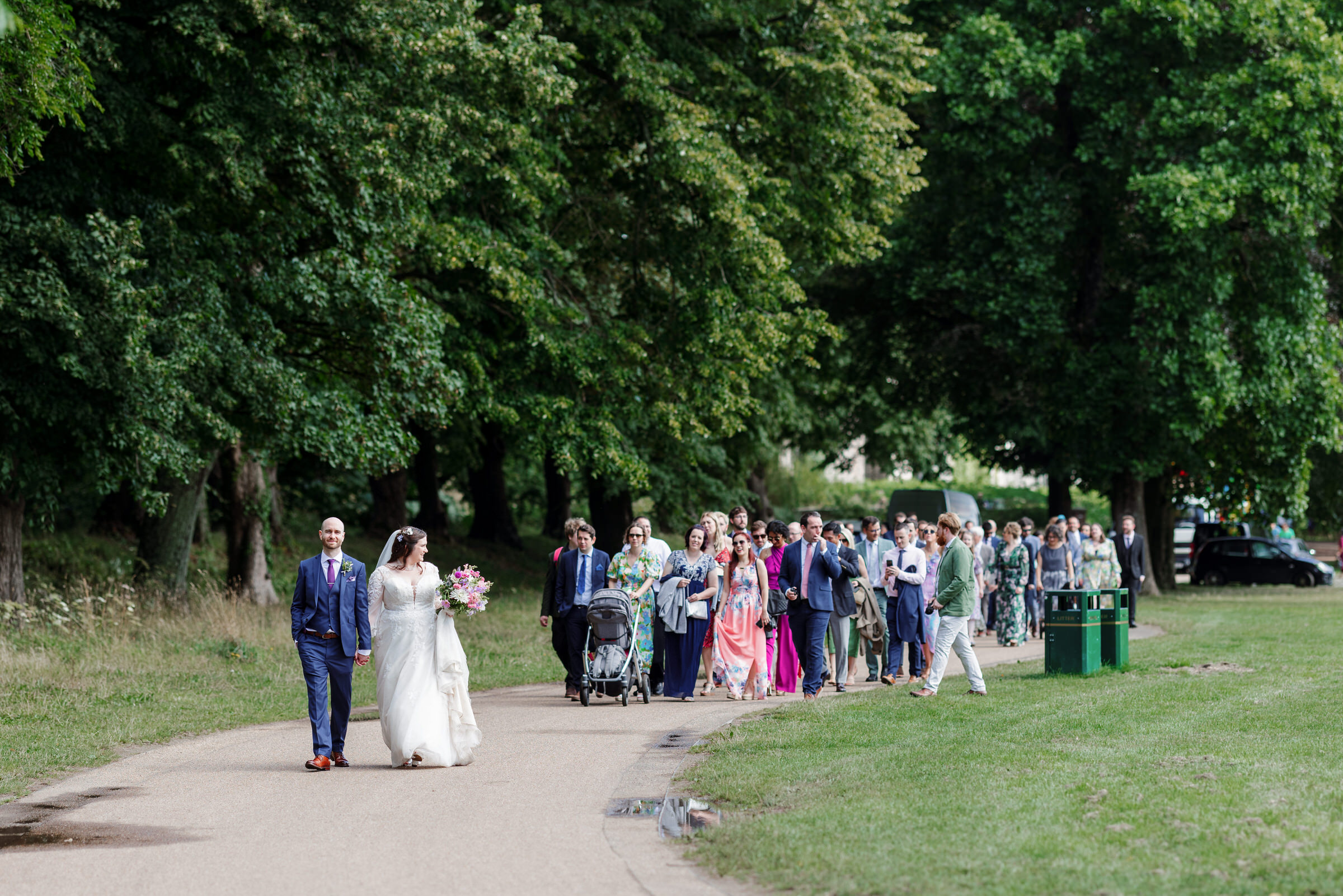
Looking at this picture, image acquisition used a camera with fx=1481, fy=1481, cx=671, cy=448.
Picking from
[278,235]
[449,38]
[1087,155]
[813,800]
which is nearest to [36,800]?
[813,800]

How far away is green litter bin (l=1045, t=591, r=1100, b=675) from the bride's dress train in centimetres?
767

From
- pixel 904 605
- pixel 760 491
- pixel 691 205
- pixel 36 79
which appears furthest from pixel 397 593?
pixel 760 491

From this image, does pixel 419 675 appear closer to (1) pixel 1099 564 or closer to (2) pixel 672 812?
(2) pixel 672 812

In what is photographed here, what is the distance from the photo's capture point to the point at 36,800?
9531 millimetres

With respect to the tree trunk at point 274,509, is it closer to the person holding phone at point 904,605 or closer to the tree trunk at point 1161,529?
the person holding phone at point 904,605

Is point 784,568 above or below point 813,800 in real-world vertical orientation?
above

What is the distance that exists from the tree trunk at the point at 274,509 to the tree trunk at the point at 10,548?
6675 mm

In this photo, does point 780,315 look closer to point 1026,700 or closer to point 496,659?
point 496,659

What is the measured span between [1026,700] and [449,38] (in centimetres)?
1163

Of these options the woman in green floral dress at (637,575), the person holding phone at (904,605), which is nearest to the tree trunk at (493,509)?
the person holding phone at (904,605)

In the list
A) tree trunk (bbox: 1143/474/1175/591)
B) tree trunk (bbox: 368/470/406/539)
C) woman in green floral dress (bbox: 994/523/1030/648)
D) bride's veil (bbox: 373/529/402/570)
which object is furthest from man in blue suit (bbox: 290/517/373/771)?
tree trunk (bbox: 1143/474/1175/591)

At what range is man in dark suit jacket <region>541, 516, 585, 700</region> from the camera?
47.8 feet

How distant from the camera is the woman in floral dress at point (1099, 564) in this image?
73.4 ft

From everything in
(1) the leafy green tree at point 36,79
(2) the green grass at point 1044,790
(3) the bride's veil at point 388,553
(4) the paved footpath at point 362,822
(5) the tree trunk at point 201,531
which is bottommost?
(4) the paved footpath at point 362,822
